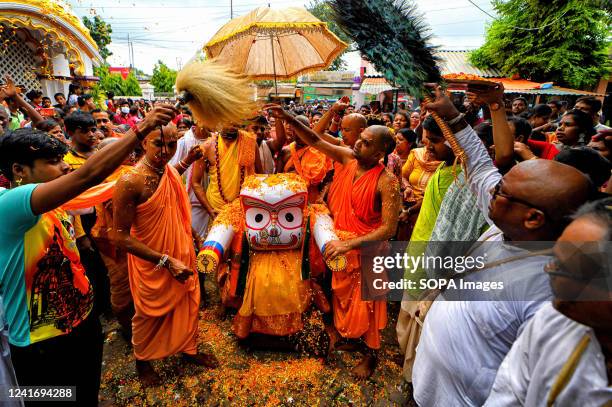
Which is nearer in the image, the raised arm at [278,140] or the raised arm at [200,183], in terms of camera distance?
the raised arm at [200,183]

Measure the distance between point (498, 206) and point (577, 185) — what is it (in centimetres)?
27

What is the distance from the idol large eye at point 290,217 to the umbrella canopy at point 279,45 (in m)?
1.53

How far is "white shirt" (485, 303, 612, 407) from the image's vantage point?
37.3 inches

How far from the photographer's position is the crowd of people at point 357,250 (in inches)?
41.7

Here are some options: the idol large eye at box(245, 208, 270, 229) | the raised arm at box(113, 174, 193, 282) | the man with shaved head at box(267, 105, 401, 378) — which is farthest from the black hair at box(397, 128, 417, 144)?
the raised arm at box(113, 174, 193, 282)

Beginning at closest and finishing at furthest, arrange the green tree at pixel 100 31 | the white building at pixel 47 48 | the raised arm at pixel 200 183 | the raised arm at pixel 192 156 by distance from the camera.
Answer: the raised arm at pixel 192 156, the raised arm at pixel 200 183, the white building at pixel 47 48, the green tree at pixel 100 31

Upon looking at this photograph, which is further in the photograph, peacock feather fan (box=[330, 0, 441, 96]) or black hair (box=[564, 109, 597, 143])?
black hair (box=[564, 109, 597, 143])

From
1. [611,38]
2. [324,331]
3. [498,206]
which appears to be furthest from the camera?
[611,38]

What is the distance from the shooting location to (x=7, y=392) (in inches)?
67.3

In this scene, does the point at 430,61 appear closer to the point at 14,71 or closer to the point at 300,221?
the point at 300,221

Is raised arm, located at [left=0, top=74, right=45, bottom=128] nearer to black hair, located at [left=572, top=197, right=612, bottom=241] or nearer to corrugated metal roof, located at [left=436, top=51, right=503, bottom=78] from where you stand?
black hair, located at [left=572, top=197, right=612, bottom=241]

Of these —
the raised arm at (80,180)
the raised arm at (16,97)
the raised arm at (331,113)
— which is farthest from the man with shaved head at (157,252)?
the raised arm at (16,97)

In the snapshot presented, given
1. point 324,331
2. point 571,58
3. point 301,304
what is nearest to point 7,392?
point 301,304

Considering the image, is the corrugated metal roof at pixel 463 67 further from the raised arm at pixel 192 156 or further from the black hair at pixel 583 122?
the raised arm at pixel 192 156
